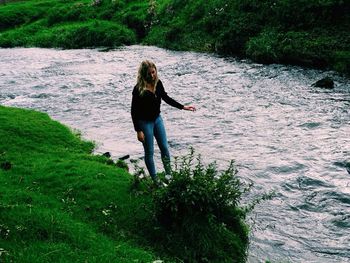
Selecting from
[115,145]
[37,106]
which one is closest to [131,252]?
[115,145]

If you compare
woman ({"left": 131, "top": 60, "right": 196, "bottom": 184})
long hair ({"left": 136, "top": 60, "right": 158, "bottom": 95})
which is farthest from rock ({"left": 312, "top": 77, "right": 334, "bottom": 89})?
long hair ({"left": 136, "top": 60, "right": 158, "bottom": 95})

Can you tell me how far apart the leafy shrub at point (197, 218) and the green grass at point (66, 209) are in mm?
568

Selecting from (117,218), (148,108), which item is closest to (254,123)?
(148,108)

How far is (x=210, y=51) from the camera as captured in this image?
3616cm

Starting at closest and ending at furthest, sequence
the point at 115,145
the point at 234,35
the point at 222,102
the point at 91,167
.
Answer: the point at 91,167, the point at 115,145, the point at 222,102, the point at 234,35

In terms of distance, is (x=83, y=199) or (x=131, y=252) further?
(x=83, y=199)

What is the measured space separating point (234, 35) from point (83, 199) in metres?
26.1

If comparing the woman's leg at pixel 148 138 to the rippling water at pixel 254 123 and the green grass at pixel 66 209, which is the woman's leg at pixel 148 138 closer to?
the green grass at pixel 66 209

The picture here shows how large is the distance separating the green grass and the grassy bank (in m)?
0.02

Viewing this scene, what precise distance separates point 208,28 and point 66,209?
30811 mm

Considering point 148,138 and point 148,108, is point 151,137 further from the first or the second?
point 148,108

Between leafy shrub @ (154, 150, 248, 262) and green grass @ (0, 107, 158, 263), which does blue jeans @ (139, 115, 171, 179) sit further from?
leafy shrub @ (154, 150, 248, 262)

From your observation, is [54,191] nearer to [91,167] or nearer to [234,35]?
[91,167]

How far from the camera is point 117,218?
32.5 ft
